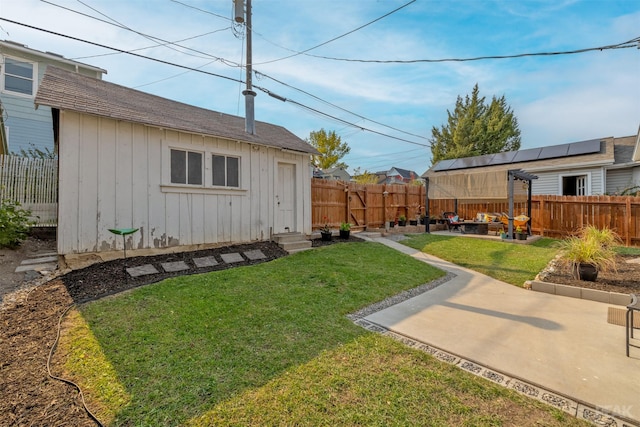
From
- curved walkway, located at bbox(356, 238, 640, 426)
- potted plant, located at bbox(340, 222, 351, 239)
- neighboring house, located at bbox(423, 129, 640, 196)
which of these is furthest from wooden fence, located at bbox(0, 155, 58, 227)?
neighboring house, located at bbox(423, 129, 640, 196)

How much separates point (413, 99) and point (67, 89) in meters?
13.5

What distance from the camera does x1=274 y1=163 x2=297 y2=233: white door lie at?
857cm

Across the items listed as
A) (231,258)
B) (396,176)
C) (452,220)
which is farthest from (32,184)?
(396,176)

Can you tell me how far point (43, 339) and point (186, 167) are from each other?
4.49m

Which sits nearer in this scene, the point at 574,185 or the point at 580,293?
the point at 580,293

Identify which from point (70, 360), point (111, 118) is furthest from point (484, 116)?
point (70, 360)

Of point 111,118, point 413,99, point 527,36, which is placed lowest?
point 111,118

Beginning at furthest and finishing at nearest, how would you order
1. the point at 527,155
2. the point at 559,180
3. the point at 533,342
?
the point at 527,155
the point at 559,180
the point at 533,342

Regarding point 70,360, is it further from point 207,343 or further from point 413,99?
point 413,99

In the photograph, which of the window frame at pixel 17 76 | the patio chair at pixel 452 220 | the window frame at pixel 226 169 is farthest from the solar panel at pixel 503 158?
the window frame at pixel 17 76

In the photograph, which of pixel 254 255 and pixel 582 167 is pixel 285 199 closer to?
pixel 254 255

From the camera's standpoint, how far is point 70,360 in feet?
8.56

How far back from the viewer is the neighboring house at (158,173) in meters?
5.41

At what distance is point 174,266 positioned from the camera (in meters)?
5.73
